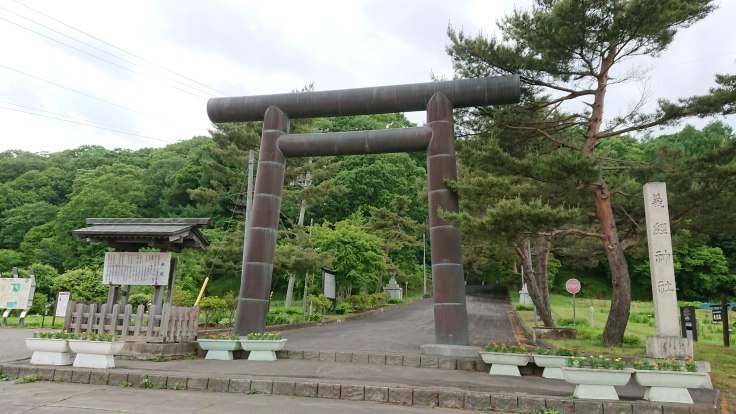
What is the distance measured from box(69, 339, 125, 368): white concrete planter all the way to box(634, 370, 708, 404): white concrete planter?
850 centimetres

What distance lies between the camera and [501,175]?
33.2ft

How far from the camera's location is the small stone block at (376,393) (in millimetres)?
6082

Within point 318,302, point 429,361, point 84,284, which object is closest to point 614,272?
point 429,361

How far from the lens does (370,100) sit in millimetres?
10586

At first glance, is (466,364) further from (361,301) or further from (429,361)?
(361,301)

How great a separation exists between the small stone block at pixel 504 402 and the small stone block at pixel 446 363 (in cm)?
265

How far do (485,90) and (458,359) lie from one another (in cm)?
595

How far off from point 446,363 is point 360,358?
1.74m

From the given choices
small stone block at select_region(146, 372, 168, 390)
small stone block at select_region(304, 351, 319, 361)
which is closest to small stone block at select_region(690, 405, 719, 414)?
small stone block at select_region(304, 351, 319, 361)

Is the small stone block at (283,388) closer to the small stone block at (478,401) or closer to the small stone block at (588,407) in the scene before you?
the small stone block at (478,401)

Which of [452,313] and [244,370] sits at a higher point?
[452,313]

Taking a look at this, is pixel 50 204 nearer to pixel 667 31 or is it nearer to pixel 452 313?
pixel 452 313

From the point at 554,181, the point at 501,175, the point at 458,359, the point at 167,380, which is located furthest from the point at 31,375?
the point at 554,181

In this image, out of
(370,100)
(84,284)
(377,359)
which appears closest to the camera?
(377,359)
